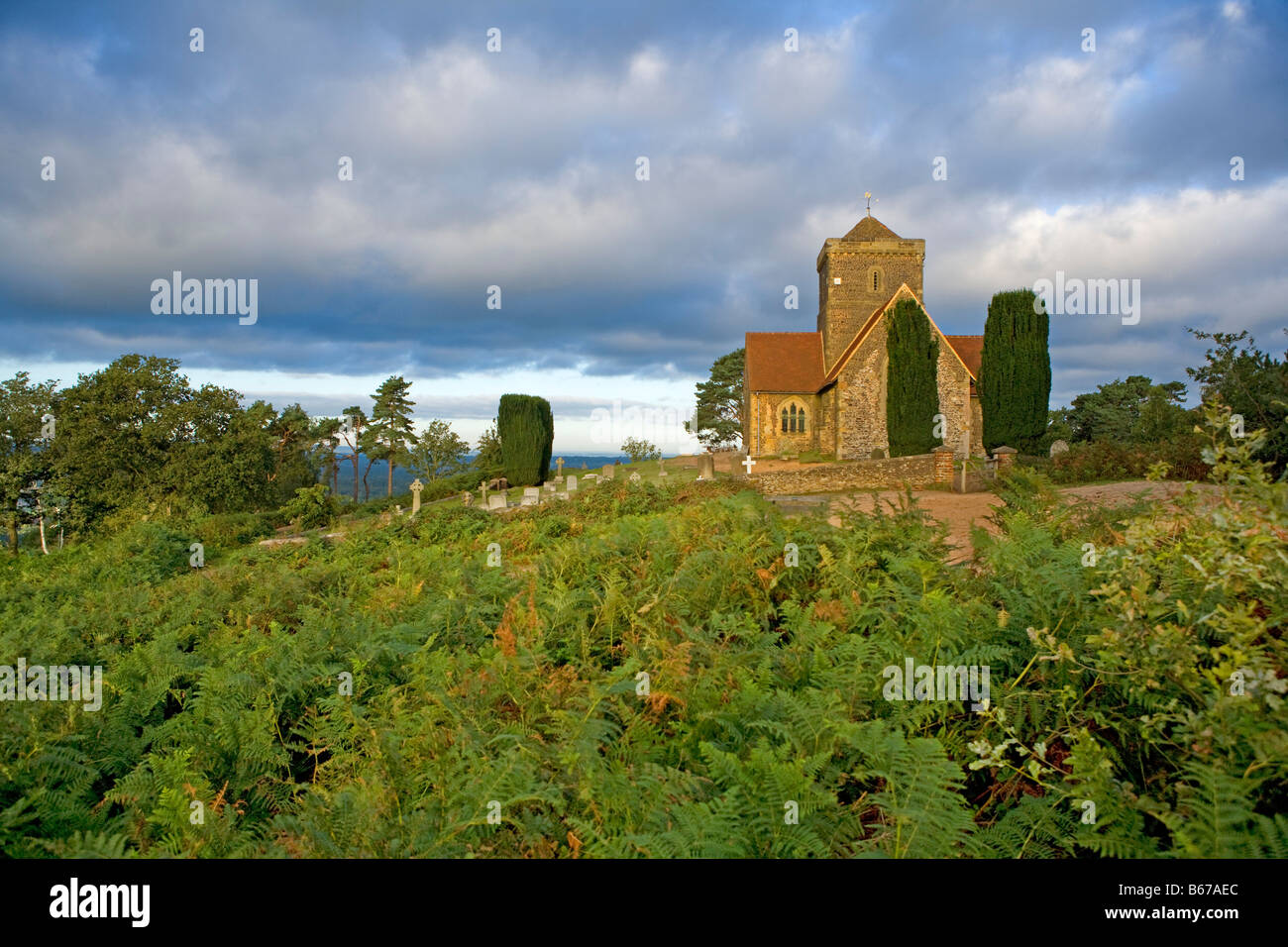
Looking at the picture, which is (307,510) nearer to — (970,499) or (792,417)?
(970,499)

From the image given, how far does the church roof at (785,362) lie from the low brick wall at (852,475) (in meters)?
18.9

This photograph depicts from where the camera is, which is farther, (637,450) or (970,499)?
(637,450)

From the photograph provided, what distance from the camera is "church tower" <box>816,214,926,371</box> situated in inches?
1598

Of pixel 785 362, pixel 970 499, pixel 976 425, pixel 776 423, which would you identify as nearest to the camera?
pixel 970 499

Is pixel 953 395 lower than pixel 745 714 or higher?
higher

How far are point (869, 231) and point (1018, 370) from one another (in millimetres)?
13890

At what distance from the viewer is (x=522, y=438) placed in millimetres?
33344

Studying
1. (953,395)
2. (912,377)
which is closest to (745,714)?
(912,377)

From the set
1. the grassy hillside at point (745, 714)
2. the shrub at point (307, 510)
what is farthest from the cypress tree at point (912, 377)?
the grassy hillside at point (745, 714)

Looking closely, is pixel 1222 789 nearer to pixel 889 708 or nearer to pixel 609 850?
pixel 889 708

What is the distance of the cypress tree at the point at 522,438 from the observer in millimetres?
33312

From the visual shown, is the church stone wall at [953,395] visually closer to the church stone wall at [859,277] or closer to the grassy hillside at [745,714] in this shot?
the church stone wall at [859,277]
